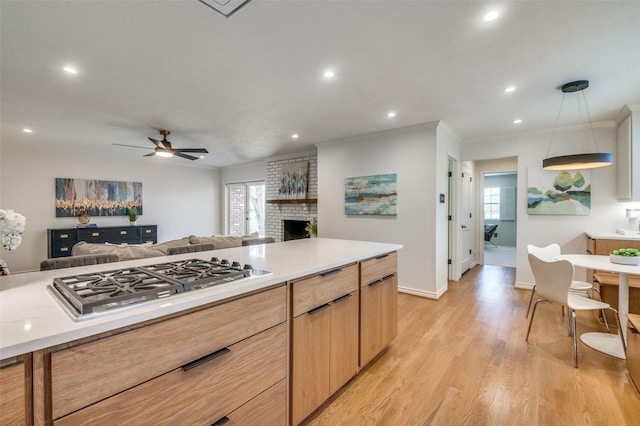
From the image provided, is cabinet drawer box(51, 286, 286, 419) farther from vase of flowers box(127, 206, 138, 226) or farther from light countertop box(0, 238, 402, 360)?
vase of flowers box(127, 206, 138, 226)

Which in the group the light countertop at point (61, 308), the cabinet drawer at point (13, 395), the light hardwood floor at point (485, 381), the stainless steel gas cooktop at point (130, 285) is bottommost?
the light hardwood floor at point (485, 381)

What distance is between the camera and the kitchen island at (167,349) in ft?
2.41

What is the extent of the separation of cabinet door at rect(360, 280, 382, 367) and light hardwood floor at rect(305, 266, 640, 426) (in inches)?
6.6

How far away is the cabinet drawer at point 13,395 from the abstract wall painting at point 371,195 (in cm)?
387

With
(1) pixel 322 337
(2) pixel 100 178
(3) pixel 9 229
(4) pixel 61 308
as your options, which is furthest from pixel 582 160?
(2) pixel 100 178

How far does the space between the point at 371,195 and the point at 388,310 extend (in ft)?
7.49

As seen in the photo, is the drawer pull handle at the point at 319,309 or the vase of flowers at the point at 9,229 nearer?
the vase of flowers at the point at 9,229

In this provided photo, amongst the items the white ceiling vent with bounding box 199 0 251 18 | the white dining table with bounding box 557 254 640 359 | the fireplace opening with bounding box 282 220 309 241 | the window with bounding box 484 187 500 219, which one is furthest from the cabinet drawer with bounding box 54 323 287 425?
the window with bounding box 484 187 500 219

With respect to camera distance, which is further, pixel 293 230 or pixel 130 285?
pixel 293 230

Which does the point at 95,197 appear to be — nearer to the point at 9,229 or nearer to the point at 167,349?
the point at 9,229

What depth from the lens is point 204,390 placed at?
1.06 metres

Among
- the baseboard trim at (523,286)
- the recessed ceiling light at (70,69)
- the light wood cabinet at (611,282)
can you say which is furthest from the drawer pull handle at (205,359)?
the baseboard trim at (523,286)

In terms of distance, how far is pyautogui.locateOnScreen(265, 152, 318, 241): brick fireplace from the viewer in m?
5.50

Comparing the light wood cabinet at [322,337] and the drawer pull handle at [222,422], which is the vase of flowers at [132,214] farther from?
the drawer pull handle at [222,422]
